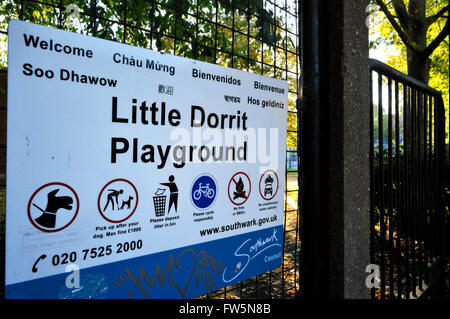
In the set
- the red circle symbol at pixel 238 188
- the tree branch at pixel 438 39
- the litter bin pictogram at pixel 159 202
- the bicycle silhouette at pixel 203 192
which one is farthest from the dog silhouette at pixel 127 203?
the tree branch at pixel 438 39

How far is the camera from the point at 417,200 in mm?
2422

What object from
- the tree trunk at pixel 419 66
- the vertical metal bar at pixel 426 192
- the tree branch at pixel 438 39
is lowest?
the vertical metal bar at pixel 426 192

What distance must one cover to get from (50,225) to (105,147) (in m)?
0.37

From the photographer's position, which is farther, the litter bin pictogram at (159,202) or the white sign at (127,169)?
the litter bin pictogram at (159,202)

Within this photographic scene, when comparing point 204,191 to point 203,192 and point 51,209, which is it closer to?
point 203,192

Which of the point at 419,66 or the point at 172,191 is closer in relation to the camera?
the point at 172,191

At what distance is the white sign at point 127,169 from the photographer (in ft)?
3.85

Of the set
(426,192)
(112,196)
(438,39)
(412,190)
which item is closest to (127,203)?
(112,196)

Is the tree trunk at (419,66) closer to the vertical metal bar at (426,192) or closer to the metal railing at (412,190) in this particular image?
the metal railing at (412,190)

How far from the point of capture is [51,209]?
122 cm

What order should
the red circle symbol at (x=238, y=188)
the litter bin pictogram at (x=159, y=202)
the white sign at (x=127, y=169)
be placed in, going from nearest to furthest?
1. the white sign at (x=127, y=169)
2. the litter bin pictogram at (x=159, y=202)
3. the red circle symbol at (x=238, y=188)

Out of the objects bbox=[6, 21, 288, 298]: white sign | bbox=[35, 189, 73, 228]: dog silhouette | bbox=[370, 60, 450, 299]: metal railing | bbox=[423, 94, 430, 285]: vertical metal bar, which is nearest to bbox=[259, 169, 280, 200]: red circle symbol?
bbox=[6, 21, 288, 298]: white sign
